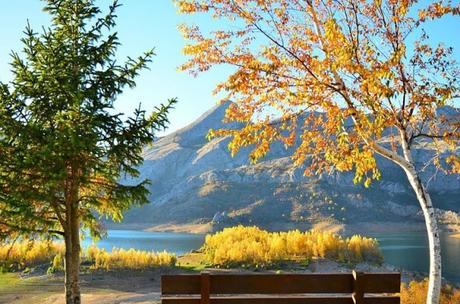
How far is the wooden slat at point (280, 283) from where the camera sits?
6.32 m

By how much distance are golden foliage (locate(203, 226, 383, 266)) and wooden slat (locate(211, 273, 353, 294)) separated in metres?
11.8

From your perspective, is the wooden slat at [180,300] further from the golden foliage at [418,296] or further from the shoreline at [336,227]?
the shoreline at [336,227]

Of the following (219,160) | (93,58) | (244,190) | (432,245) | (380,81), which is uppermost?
Answer: (219,160)

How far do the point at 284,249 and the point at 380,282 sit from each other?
1326 cm

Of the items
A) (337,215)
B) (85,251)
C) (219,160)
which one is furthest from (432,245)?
(219,160)

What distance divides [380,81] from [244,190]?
389 ft

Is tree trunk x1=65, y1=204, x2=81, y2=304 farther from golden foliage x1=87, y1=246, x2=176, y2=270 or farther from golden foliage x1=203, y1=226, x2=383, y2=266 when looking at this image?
golden foliage x1=203, y1=226, x2=383, y2=266

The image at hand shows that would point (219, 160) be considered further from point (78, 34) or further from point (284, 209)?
point (78, 34)

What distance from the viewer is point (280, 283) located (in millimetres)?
6371

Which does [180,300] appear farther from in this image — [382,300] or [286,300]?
[382,300]

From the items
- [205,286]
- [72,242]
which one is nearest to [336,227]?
[72,242]

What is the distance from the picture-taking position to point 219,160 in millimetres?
191625

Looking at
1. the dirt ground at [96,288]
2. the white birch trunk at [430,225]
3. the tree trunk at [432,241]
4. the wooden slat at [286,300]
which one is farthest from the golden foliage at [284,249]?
the wooden slat at [286,300]

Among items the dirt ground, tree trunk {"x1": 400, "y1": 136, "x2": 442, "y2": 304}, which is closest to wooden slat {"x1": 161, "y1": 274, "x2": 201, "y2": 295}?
tree trunk {"x1": 400, "y1": 136, "x2": 442, "y2": 304}
